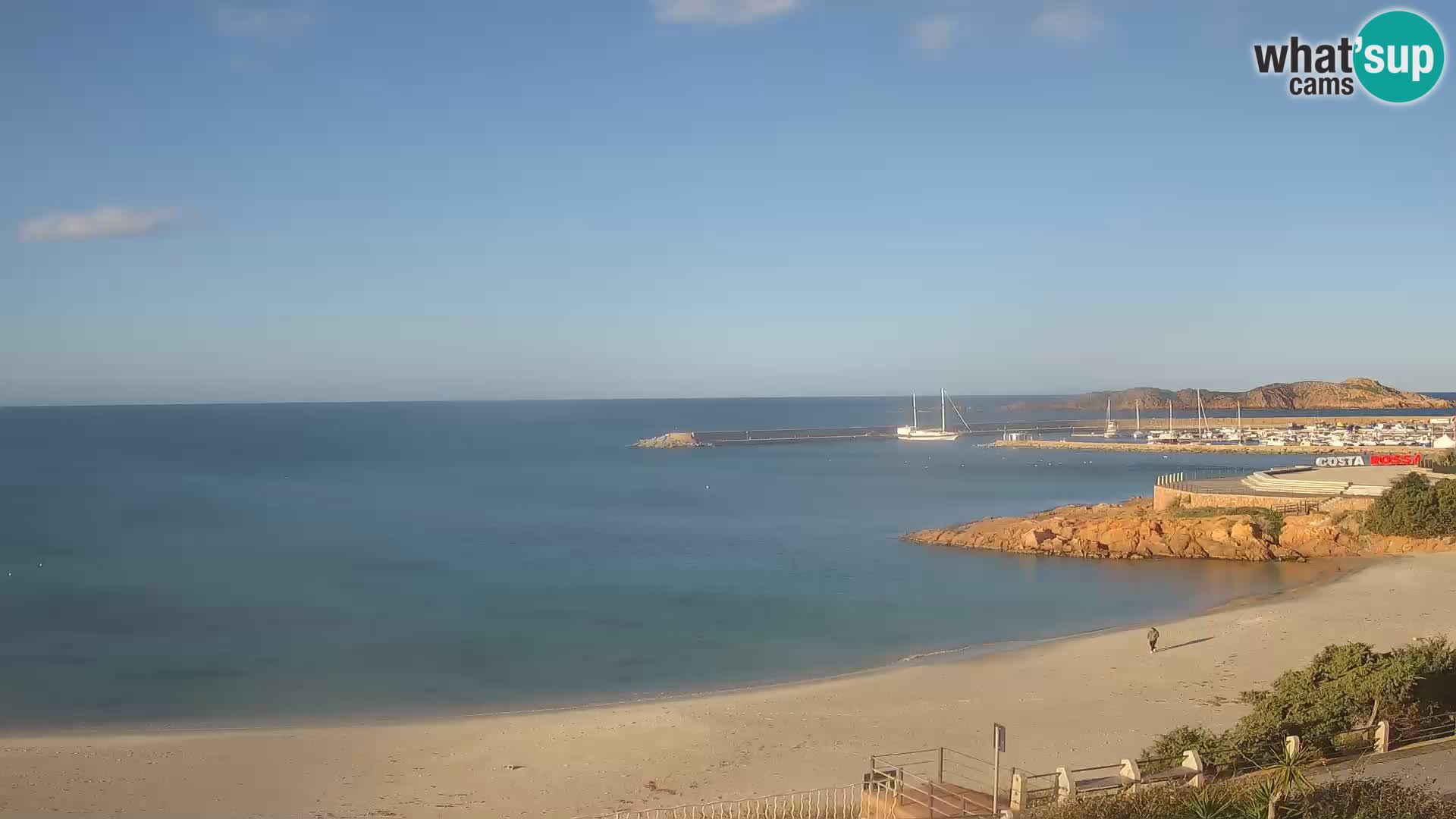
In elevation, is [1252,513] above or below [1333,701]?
below

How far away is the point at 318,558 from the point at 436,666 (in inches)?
707

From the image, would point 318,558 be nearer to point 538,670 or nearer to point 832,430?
point 538,670

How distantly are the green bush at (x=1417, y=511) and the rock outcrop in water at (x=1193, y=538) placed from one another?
0.30m

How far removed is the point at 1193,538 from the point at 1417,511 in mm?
6529

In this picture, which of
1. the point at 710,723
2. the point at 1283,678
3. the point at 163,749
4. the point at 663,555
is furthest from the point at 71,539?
the point at 1283,678

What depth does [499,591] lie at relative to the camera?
33.7 metres

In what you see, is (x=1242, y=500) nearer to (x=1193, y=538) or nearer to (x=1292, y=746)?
(x=1193, y=538)

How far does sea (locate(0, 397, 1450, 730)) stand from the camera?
2284 cm

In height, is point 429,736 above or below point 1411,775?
below

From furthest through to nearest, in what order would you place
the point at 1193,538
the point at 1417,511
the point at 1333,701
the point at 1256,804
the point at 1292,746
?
1. the point at 1193,538
2. the point at 1417,511
3. the point at 1333,701
4. the point at 1292,746
5. the point at 1256,804

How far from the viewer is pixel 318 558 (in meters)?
40.0

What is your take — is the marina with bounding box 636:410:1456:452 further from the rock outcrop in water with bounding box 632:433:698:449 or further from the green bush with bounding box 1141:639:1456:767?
the green bush with bounding box 1141:639:1456:767

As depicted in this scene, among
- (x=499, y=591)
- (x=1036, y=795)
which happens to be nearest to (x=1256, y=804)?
(x=1036, y=795)

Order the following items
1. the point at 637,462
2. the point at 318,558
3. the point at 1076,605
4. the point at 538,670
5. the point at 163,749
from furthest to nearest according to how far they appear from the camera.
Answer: the point at 637,462
the point at 318,558
the point at 1076,605
the point at 538,670
the point at 163,749
